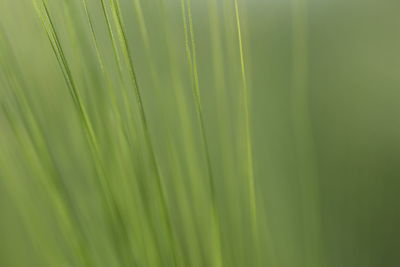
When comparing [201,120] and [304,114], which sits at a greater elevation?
[201,120]

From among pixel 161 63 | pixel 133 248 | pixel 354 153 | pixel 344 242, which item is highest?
pixel 161 63

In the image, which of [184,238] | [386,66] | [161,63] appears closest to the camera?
[184,238]

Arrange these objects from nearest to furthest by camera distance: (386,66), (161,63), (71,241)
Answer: (71,241)
(161,63)
(386,66)

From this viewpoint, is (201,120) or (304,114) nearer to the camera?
(201,120)

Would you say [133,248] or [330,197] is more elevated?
[133,248]

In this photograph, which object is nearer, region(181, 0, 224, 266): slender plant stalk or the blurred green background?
region(181, 0, 224, 266): slender plant stalk

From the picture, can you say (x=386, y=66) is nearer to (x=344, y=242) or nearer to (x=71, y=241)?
(x=344, y=242)

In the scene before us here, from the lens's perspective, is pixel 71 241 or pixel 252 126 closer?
pixel 71 241

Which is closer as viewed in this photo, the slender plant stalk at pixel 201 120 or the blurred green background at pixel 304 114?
the slender plant stalk at pixel 201 120

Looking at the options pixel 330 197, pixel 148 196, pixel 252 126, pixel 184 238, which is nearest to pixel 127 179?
pixel 148 196

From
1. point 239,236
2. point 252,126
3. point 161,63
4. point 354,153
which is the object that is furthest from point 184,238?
point 354,153
